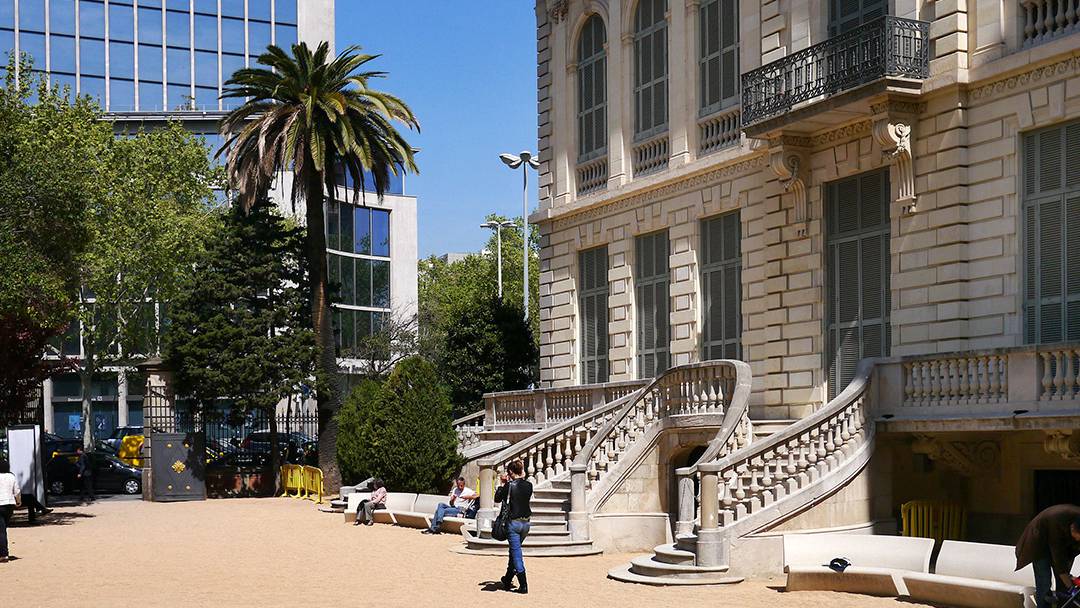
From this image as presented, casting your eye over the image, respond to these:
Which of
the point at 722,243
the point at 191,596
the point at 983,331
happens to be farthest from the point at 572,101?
the point at 191,596

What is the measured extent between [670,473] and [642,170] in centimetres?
853

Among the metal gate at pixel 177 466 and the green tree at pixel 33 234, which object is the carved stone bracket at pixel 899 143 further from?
the metal gate at pixel 177 466

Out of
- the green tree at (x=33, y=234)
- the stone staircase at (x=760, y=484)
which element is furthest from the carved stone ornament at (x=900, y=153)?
the green tree at (x=33, y=234)

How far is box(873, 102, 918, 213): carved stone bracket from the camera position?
23391mm

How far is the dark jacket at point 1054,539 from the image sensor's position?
14.6 m

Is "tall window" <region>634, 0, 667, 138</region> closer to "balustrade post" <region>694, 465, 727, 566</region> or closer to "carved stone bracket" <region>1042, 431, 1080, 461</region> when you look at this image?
"balustrade post" <region>694, 465, 727, 566</region>

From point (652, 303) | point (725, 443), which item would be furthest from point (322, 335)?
point (725, 443)

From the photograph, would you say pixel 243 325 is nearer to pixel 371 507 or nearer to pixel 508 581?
pixel 371 507

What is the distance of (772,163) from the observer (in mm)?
26656

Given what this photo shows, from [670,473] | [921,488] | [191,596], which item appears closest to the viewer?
[191,596]

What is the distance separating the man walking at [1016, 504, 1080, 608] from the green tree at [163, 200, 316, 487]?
1300 inches

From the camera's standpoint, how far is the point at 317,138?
4300 centimetres

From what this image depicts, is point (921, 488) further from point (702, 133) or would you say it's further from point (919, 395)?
point (702, 133)

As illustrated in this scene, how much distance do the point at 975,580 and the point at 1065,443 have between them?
10.5ft
